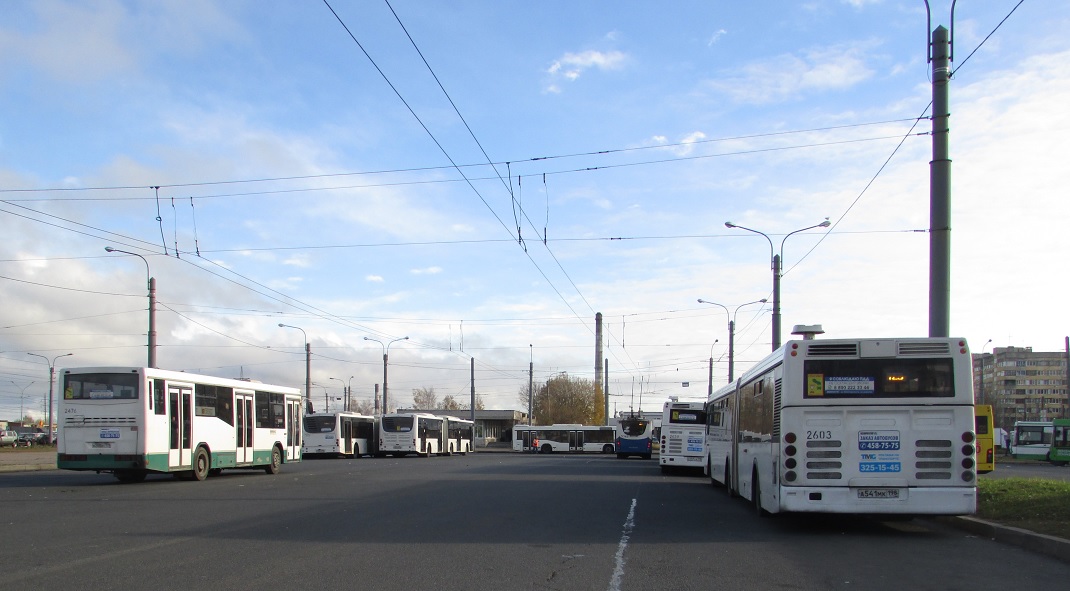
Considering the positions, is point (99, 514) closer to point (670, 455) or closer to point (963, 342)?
point (963, 342)

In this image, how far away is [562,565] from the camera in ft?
30.1

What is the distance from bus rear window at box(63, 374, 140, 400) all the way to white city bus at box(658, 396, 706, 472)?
1851cm

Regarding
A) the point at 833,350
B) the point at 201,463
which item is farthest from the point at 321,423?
the point at 833,350

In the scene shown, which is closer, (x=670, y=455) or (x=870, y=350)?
(x=870, y=350)

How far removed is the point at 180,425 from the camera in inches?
889

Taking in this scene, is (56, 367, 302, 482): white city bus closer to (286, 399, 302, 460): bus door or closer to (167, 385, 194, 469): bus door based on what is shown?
(167, 385, 194, 469): bus door

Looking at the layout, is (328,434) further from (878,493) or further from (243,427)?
(878,493)

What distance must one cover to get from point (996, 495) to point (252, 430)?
20024 mm

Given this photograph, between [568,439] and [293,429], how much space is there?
46.5 metres

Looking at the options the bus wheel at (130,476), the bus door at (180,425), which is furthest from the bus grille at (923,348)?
the bus wheel at (130,476)

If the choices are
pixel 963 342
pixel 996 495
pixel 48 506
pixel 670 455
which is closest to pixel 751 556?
pixel 963 342

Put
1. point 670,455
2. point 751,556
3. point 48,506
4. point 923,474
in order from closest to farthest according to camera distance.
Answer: point 751,556 → point 923,474 → point 48,506 → point 670,455

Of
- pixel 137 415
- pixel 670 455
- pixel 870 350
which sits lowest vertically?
pixel 670 455

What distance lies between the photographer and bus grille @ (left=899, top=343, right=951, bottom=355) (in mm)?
11781
